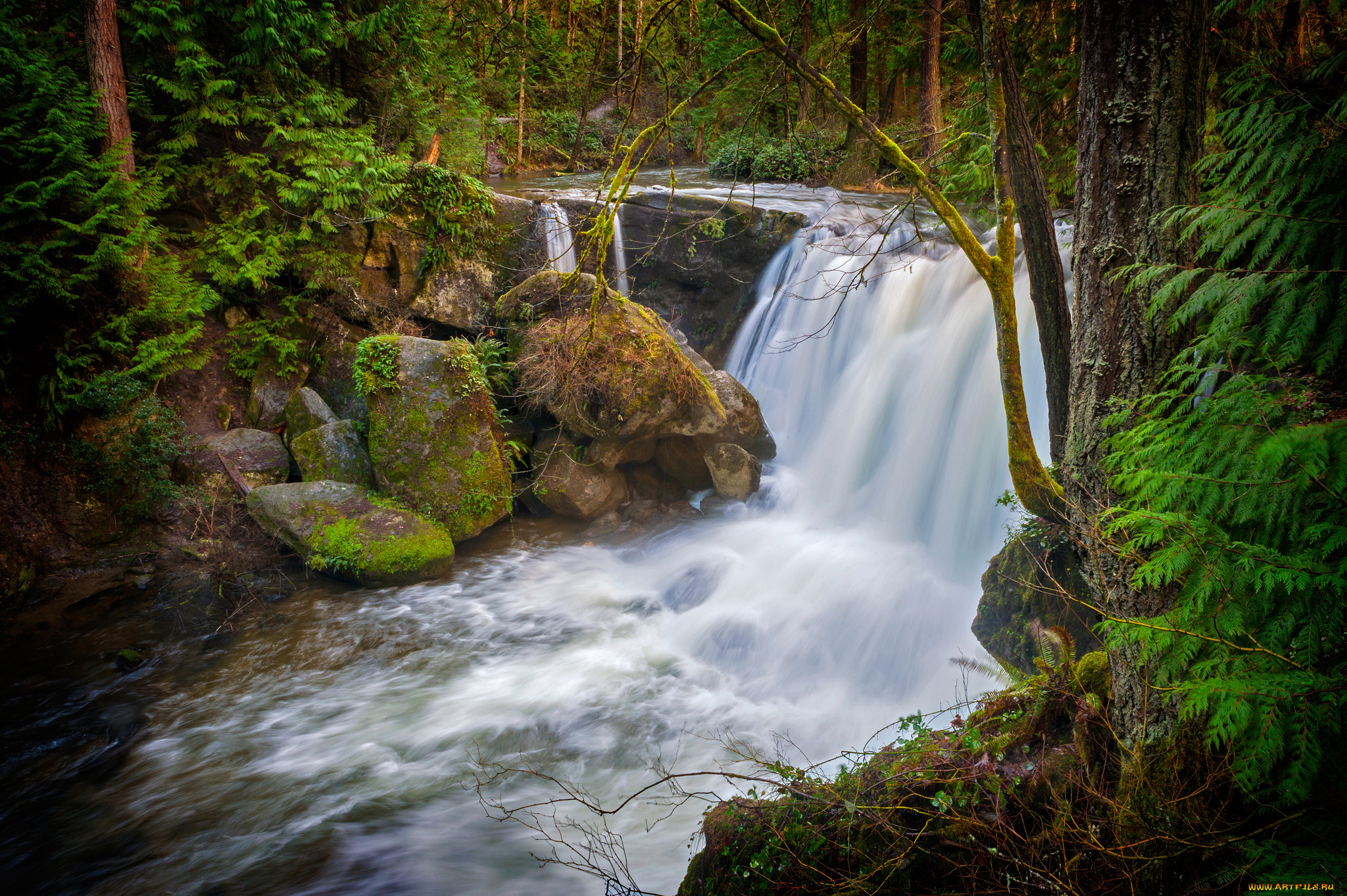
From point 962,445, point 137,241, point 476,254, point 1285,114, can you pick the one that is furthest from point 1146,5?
point 137,241

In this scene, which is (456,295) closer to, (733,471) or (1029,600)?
(733,471)

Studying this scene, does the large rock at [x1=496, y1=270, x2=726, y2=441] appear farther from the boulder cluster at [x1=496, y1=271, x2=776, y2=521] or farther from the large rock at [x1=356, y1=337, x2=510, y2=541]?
the large rock at [x1=356, y1=337, x2=510, y2=541]

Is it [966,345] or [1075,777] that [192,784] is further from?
[966,345]

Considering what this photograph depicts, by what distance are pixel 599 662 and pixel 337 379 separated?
20.7ft

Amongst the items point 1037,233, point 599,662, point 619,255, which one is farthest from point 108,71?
point 1037,233

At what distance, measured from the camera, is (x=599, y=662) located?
20.5ft

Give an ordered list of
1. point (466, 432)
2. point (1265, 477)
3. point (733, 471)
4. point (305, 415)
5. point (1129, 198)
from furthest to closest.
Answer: point (733, 471)
point (305, 415)
point (466, 432)
point (1129, 198)
point (1265, 477)

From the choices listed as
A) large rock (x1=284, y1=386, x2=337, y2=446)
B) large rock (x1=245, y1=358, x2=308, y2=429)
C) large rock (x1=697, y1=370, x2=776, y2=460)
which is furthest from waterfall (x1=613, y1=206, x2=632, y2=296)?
large rock (x1=245, y1=358, x2=308, y2=429)

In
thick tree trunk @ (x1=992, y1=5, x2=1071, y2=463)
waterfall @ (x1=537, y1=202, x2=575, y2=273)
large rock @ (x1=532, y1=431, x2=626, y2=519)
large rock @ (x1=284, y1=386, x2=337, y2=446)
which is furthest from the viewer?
waterfall @ (x1=537, y1=202, x2=575, y2=273)

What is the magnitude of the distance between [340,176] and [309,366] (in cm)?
279

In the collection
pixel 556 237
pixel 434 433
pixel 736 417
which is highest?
pixel 556 237

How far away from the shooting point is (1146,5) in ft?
8.95

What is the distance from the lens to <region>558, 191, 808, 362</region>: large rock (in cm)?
1148

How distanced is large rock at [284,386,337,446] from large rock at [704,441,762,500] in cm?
536
